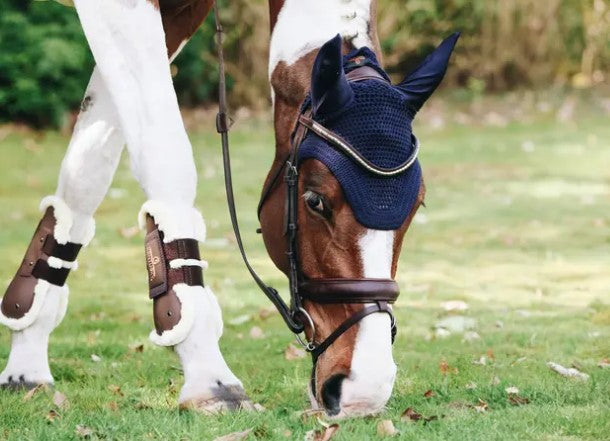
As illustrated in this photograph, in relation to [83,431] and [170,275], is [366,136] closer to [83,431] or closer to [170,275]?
[170,275]

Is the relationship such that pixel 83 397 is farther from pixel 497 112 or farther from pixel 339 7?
pixel 497 112

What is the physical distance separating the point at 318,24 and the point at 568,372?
5.86ft

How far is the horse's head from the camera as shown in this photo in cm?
317

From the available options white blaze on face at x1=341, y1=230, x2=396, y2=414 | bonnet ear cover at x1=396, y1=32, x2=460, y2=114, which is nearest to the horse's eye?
white blaze on face at x1=341, y1=230, x2=396, y2=414

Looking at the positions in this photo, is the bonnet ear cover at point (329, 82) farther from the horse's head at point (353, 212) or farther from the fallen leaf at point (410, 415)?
the fallen leaf at point (410, 415)

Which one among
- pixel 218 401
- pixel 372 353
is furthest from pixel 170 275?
pixel 372 353

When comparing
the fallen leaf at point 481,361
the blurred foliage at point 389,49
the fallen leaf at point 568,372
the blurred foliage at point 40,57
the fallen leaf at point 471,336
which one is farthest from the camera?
the blurred foliage at point 389,49

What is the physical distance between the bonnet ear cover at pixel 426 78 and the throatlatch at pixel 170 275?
0.80 meters

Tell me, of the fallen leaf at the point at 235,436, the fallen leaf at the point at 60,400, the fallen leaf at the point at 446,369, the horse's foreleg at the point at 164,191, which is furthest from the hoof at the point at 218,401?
the fallen leaf at the point at 446,369

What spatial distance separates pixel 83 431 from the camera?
3.45m

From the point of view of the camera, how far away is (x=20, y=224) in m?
9.38

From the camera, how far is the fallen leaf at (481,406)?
3773 millimetres

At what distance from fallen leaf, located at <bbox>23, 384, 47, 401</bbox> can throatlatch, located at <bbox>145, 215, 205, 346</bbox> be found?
0.74m

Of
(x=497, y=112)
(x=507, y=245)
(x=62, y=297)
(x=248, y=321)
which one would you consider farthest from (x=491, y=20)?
(x=62, y=297)
